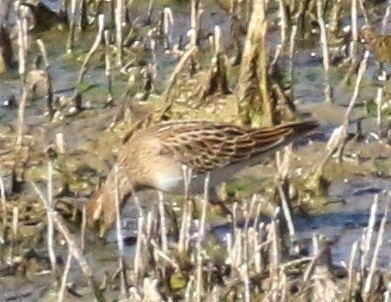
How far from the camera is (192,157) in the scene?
25.2ft

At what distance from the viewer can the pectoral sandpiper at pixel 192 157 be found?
759 centimetres

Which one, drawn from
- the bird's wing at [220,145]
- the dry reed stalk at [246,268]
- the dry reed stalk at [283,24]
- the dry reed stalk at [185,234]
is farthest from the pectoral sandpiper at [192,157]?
the dry reed stalk at [283,24]

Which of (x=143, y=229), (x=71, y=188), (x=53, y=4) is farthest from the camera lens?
(x=53, y=4)

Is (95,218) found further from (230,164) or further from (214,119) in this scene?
(214,119)

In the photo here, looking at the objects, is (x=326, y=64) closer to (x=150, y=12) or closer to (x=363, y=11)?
(x=363, y=11)

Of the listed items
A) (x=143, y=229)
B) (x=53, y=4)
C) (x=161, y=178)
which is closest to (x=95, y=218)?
(x=161, y=178)

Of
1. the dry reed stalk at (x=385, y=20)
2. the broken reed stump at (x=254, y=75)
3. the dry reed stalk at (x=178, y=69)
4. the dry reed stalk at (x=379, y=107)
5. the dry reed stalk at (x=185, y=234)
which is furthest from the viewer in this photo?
the dry reed stalk at (x=385, y=20)

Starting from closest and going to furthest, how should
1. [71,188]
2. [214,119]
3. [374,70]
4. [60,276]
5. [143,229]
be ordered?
[143,229], [60,276], [71,188], [214,119], [374,70]

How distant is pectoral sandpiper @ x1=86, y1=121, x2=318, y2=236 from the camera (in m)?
7.59

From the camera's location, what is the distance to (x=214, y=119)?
878 centimetres

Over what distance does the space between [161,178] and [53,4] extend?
3.70m

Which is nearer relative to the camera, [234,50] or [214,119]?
[214,119]

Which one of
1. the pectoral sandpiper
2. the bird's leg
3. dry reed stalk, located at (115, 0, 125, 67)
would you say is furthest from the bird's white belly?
dry reed stalk, located at (115, 0, 125, 67)

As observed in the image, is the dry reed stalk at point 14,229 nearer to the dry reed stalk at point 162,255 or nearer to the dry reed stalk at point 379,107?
the dry reed stalk at point 162,255
